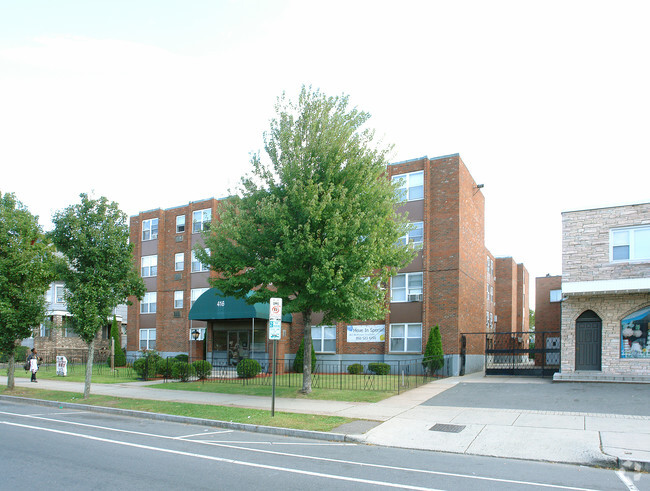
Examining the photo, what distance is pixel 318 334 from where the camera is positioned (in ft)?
101

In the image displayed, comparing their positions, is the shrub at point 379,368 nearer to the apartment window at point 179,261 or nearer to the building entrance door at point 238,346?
the building entrance door at point 238,346

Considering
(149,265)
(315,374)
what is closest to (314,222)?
(315,374)

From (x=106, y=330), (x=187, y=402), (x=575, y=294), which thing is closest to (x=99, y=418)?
(x=187, y=402)

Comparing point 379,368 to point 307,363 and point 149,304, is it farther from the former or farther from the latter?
point 149,304

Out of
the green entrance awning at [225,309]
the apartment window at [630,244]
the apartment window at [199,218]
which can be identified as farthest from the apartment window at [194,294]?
the apartment window at [630,244]

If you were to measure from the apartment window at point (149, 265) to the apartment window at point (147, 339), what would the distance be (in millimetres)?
4216

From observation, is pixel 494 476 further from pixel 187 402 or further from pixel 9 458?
pixel 187 402

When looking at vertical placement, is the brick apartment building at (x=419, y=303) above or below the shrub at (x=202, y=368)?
above

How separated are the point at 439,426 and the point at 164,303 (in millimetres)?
30154

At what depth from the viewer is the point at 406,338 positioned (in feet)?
91.6

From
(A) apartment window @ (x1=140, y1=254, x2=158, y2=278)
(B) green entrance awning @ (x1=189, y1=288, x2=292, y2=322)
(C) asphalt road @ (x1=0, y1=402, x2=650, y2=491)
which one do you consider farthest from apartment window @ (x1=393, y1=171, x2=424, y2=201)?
(A) apartment window @ (x1=140, y1=254, x2=158, y2=278)

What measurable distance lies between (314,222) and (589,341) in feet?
38.9

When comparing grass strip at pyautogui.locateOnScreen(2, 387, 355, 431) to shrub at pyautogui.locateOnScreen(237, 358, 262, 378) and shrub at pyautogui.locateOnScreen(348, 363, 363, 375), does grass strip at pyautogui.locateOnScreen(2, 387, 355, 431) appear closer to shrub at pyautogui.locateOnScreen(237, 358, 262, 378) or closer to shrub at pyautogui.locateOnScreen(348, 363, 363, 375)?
shrub at pyautogui.locateOnScreen(237, 358, 262, 378)

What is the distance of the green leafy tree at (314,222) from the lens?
15.9 metres
